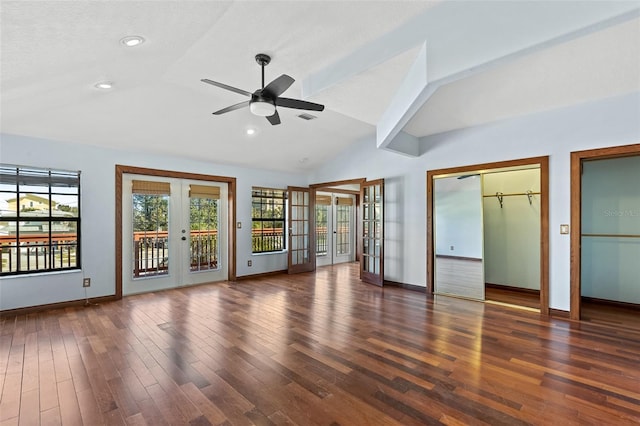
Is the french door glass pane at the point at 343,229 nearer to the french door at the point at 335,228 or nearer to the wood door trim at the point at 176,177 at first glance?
the french door at the point at 335,228

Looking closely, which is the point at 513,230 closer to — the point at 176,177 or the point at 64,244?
the point at 176,177

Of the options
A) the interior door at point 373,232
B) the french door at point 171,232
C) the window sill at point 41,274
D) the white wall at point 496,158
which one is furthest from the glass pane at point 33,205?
the interior door at point 373,232

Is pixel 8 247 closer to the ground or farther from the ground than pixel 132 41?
closer to the ground

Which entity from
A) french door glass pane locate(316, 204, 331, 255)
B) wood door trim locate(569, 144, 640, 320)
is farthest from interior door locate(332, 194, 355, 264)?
wood door trim locate(569, 144, 640, 320)

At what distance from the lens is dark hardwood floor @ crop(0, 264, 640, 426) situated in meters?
2.12

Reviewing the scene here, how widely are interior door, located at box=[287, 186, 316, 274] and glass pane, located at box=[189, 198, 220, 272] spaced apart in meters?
1.79

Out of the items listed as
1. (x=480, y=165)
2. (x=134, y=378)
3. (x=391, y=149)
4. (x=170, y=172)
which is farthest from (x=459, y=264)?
(x=170, y=172)

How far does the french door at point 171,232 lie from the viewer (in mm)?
5500

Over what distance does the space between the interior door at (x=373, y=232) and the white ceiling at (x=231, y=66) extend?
157 cm

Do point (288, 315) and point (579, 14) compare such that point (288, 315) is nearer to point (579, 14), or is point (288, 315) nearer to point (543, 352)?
point (543, 352)

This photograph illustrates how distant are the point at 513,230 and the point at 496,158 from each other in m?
1.64

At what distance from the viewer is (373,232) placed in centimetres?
646

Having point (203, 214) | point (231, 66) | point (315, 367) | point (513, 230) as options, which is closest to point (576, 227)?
point (513, 230)

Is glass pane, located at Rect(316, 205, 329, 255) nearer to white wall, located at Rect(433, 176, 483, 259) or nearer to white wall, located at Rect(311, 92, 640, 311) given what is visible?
white wall, located at Rect(311, 92, 640, 311)
